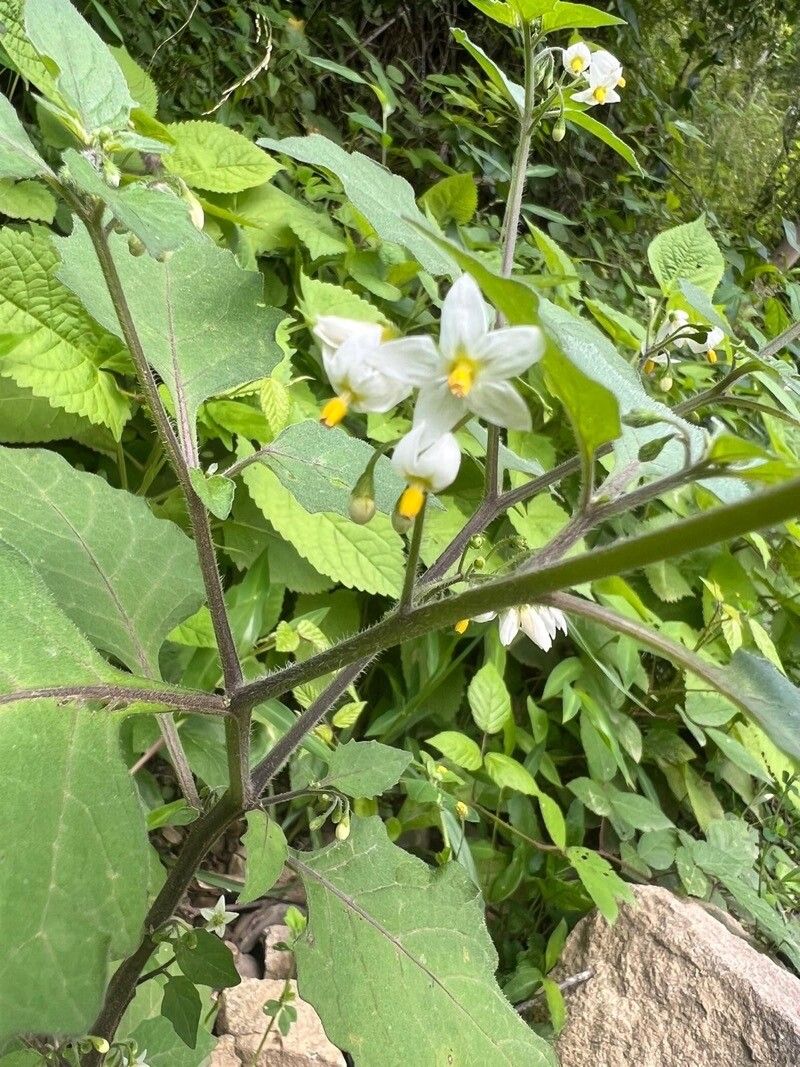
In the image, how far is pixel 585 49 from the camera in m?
0.81

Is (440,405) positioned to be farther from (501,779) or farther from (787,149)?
(787,149)

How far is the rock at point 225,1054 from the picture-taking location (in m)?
0.99

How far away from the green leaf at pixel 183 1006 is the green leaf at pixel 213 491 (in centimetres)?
39

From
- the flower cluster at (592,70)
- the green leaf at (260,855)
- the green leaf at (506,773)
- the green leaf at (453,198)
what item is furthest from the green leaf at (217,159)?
the green leaf at (260,855)

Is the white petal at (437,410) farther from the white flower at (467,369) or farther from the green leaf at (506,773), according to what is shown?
the green leaf at (506,773)

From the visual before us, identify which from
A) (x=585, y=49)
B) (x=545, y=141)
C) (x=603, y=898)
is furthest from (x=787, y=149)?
(x=603, y=898)

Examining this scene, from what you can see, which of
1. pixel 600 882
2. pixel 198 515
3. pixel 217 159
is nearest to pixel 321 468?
pixel 198 515

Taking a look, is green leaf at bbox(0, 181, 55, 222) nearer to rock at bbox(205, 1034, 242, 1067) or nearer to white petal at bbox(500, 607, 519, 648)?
white petal at bbox(500, 607, 519, 648)

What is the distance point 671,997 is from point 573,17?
1.22 meters

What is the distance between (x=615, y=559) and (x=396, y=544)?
33.4 inches

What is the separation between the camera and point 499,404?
0.36 m

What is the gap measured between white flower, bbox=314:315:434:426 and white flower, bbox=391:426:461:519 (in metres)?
0.03

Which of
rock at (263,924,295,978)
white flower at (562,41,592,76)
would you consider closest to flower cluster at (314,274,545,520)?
white flower at (562,41,592,76)

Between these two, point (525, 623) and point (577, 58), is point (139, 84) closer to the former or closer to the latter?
point (577, 58)
